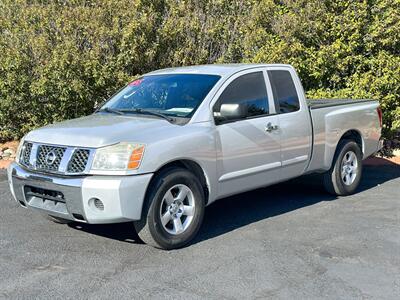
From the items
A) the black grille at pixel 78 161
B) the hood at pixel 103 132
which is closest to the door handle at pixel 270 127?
the hood at pixel 103 132

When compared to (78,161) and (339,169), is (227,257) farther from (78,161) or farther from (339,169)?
(339,169)

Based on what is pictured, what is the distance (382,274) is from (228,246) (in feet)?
4.75

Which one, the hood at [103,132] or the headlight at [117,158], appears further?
the hood at [103,132]

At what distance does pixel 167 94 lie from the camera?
5.96m

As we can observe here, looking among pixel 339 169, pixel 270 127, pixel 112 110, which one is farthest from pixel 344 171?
pixel 112 110

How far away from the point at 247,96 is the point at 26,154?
244cm

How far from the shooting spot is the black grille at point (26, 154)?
5367 millimetres

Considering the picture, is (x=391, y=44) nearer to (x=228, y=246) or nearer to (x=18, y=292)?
(x=228, y=246)

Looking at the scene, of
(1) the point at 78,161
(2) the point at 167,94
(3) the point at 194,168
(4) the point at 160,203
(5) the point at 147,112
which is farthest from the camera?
(2) the point at 167,94

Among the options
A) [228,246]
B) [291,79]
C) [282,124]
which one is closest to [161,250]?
[228,246]

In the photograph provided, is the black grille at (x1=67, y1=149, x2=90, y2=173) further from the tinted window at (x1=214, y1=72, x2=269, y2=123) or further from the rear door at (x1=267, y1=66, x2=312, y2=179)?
the rear door at (x1=267, y1=66, x2=312, y2=179)

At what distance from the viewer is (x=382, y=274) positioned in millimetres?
4617

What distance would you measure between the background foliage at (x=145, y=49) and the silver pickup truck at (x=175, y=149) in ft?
11.1

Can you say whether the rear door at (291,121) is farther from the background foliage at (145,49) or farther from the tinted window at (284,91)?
the background foliage at (145,49)
